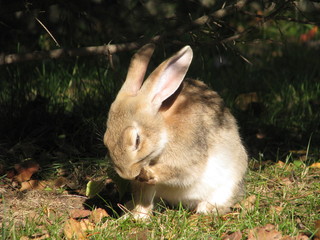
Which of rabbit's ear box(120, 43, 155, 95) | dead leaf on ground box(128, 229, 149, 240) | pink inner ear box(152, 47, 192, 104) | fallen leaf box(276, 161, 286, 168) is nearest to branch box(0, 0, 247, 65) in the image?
rabbit's ear box(120, 43, 155, 95)

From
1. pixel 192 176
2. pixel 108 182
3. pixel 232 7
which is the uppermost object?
pixel 232 7

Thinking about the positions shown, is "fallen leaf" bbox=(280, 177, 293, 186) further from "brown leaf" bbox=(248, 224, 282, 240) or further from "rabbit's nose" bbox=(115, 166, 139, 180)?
"rabbit's nose" bbox=(115, 166, 139, 180)

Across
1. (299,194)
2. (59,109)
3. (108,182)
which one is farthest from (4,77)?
(299,194)

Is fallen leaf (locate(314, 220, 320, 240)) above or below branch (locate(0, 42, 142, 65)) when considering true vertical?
below

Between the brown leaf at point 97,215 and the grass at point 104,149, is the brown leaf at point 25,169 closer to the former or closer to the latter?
the grass at point 104,149

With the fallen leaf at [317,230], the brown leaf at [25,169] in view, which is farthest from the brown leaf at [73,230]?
the fallen leaf at [317,230]

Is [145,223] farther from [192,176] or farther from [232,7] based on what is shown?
[232,7]
